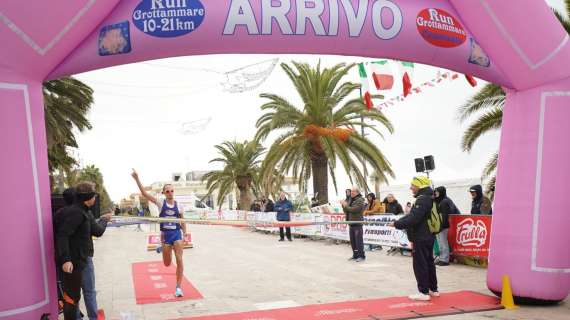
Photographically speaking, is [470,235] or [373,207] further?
[373,207]

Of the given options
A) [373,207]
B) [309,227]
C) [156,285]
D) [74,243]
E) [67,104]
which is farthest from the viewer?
[309,227]

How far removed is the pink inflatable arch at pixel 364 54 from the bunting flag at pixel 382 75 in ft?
15.3

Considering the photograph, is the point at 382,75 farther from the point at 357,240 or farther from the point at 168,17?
the point at 168,17

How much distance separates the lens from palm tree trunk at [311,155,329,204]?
22.2 metres

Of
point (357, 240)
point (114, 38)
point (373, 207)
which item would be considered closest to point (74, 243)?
point (114, 38)

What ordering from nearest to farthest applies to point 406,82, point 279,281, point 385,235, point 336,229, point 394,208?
point 279,281, point 406,82, point 385,235, point 394,208, point 336,229

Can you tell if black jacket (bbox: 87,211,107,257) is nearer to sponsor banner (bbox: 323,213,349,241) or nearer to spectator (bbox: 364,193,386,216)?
spectator (bbox: 364,193,386,216)

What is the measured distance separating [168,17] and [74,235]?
2.67m

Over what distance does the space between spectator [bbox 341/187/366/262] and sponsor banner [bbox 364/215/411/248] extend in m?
0.89

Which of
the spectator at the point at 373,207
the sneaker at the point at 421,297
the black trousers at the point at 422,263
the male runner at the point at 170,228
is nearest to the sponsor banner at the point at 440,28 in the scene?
the black trousers at the point at 422,263

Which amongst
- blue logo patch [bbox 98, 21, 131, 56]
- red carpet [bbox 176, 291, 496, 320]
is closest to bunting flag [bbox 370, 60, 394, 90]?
red carpet [bbox 176, 291, 496, 320]

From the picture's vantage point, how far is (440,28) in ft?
23.3

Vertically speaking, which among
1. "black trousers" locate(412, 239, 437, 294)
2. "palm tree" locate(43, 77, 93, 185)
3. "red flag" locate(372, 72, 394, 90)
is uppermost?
"palm tree" locate(43, 77, 93, 185)

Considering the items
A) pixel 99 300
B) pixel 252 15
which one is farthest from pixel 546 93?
pixel 99 300
